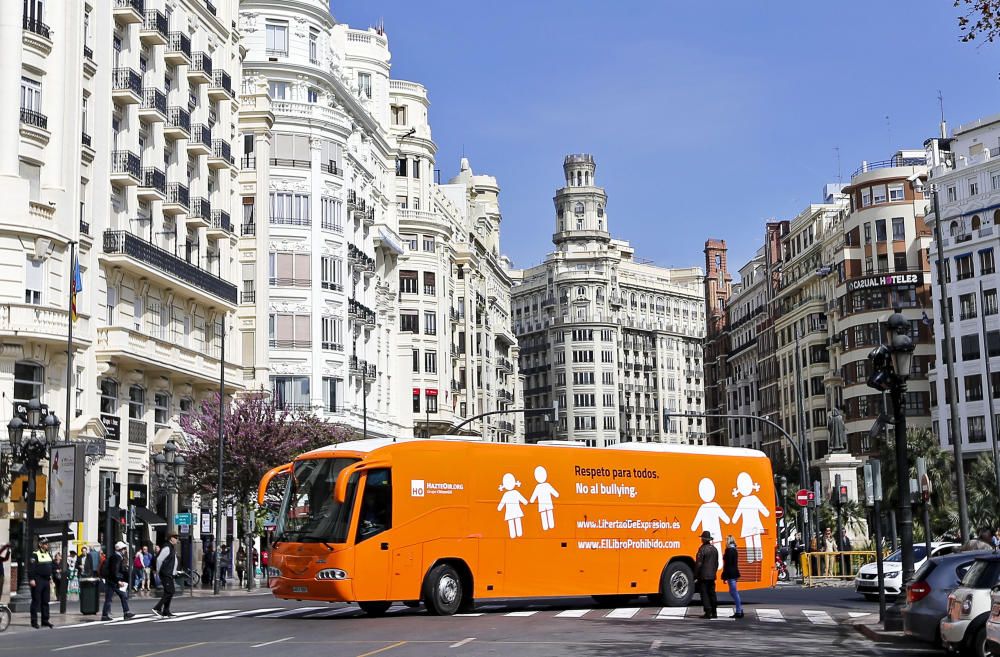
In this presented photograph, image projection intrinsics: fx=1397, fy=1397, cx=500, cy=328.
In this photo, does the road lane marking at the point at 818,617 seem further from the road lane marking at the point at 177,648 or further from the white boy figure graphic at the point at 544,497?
the road lane marking at the point at 177,648

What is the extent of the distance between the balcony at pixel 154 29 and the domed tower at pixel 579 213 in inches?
5105

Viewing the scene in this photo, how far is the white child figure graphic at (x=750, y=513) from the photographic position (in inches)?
1287

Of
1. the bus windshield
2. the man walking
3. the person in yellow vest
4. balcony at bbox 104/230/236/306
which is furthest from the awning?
the bus windshield

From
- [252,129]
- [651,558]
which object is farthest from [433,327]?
[651,558]

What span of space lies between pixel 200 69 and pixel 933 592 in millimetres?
46013

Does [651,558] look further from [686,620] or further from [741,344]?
[741,344]

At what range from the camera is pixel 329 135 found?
74312mm

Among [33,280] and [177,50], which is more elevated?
[177,50]

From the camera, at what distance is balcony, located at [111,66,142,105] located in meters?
52.0

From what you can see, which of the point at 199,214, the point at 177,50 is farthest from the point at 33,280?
the point at 177,50

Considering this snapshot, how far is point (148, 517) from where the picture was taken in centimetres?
5234

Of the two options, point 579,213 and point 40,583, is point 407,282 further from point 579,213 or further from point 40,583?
point 579,213

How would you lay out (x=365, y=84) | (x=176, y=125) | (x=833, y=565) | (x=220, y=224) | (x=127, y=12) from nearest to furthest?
(x=833, y=565) → (x=127, y=12) → (x=176, y=125) → (x=220, y=224) → (x=365, y=84)

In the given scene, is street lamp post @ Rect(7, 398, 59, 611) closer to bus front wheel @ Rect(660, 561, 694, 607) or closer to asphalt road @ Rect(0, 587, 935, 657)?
asphalt road @ Rect(0, 587, 935, 657)
